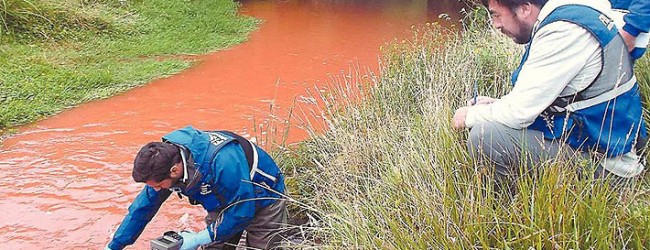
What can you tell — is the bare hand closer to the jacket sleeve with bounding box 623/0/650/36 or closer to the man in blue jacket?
the jacket sleeve with bounding box 623/0/650/36

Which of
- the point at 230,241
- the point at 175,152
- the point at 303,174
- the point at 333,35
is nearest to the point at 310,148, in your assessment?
the point at 303,174

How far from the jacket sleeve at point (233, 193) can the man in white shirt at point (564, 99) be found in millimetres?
1165

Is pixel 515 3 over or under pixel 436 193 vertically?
over

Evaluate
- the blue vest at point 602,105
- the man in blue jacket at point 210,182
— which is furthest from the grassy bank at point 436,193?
the man in blue jacket at point 210,182

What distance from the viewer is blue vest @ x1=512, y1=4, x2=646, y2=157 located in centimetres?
245

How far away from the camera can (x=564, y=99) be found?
2.56m

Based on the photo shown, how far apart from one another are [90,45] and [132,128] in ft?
11.2

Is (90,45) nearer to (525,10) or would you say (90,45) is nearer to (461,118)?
(461,118)

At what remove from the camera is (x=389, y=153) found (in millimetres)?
3398

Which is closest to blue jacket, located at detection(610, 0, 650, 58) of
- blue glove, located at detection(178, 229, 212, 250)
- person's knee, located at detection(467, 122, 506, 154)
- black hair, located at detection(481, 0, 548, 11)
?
black hair, located at detection(481, 0, 548, 11)

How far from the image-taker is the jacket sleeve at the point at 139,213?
3.27 m

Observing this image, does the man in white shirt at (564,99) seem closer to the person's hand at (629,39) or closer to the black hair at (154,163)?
the person's hand at (629,39)

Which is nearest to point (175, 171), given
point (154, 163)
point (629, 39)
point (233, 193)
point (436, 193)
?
point (154, 163)

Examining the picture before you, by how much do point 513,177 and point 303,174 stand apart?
1728mm
